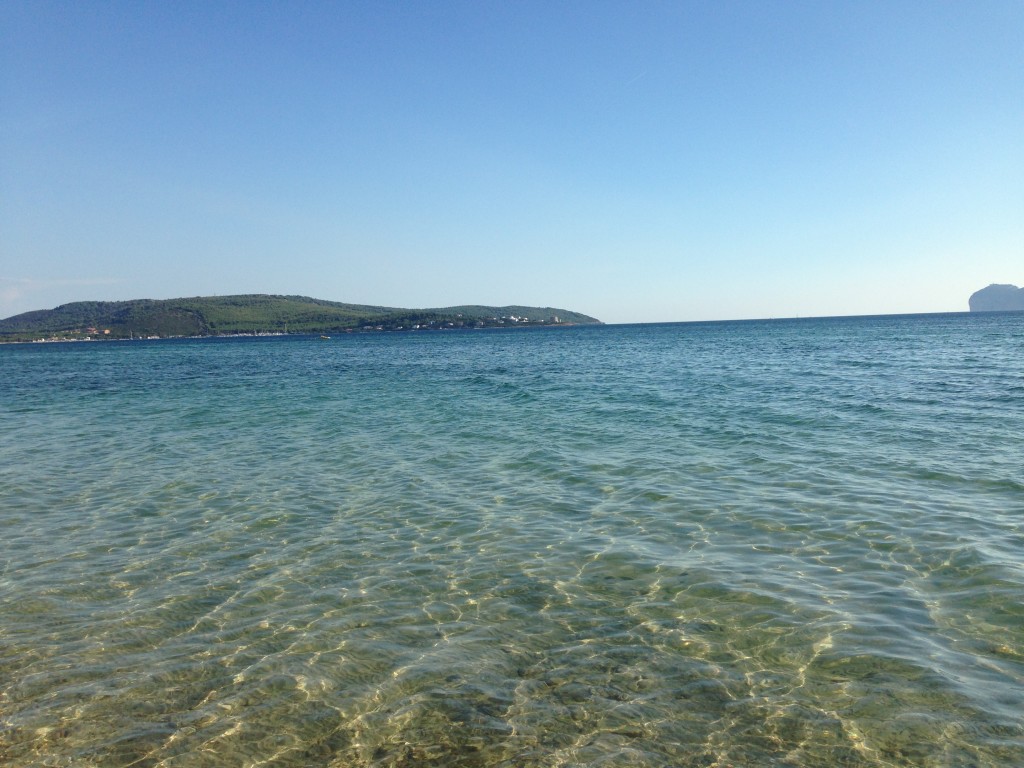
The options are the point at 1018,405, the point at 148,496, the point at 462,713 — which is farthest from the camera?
the point at 1018,405

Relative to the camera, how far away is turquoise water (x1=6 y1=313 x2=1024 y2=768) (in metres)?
5.41

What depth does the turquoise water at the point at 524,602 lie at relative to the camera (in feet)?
17.7

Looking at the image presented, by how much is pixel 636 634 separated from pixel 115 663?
211 inches

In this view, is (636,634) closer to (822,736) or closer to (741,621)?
(741,621)

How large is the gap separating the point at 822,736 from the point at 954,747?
0.97 metres

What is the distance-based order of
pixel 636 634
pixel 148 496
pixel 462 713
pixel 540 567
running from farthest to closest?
1. pixel 148 496
2. pixel 540 567
3. pixel 636 634
4. pixel 462 713

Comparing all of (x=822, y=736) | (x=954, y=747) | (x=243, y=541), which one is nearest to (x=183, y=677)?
(x=243, y=541)

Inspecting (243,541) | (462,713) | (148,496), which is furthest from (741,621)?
(148,496)

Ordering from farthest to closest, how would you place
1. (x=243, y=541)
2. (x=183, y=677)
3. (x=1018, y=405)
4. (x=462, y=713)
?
1. (x=1018, y=405)
2. (x=243, y=541)
3. (x=183, y=677)
4. (x=462, y=713)

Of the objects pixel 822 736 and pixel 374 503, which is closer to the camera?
pixel 822 736

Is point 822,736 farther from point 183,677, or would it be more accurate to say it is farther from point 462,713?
point 183,677

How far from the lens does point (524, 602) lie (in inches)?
314

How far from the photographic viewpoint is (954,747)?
5.14m

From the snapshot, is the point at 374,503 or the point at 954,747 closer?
the point at 954,747
